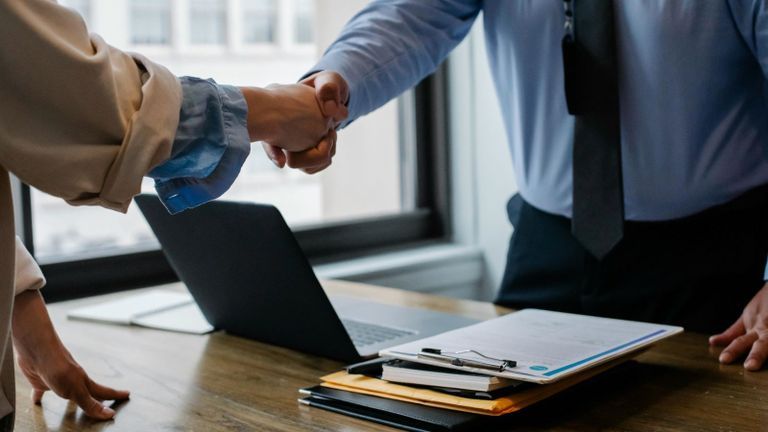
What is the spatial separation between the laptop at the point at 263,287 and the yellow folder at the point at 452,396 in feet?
0.43

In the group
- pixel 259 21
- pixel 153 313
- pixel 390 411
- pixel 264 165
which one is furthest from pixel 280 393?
pixel 259 21

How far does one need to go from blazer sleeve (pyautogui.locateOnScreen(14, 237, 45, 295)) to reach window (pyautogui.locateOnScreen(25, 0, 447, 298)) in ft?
2.42

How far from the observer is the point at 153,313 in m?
1.64

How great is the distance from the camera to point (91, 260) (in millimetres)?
2135

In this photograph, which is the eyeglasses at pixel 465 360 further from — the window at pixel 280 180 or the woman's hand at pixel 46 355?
the window at pixel 280 180

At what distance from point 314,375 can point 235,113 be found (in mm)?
392

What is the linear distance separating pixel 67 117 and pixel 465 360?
0.48m

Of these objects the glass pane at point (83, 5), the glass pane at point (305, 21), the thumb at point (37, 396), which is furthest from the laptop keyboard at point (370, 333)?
the glass pane at point (305, 21)

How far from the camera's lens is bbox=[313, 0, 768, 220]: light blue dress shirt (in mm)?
1455

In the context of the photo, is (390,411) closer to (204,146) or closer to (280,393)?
(280,393)

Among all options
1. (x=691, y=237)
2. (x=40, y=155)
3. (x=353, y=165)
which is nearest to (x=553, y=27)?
(x=691, y=237)

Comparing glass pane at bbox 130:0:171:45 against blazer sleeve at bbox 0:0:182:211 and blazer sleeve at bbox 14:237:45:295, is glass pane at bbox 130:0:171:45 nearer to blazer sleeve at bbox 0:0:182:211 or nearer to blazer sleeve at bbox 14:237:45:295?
blazer sleeve at bbox 14:237:45:295

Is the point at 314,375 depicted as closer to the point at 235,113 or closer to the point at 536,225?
the point at 235,113

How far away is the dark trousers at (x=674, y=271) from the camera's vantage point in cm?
147
